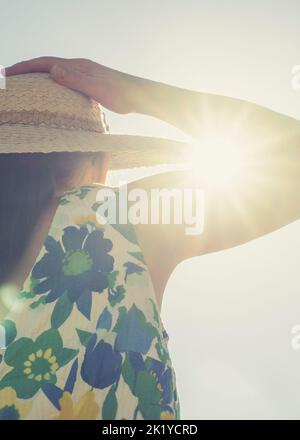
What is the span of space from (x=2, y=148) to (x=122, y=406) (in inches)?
51.8

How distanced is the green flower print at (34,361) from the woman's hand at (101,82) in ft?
4.63

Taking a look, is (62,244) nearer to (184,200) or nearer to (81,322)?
(81,322)

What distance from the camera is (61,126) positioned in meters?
2.73

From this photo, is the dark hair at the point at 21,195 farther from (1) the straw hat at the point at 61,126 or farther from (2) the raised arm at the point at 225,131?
(2) the raised arm at the point at 225,131

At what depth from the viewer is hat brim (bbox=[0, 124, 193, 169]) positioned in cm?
244

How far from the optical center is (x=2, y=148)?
2406mm

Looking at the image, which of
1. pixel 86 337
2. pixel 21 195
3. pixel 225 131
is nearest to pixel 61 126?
pixel 21 195

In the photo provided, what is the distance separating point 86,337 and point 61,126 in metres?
1.27

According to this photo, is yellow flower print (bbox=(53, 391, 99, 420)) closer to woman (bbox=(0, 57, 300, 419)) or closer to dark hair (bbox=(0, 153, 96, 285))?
woman (bbox=(0, 57, 300, 419))

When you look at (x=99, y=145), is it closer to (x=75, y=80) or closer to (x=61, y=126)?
(x=61, y=126)

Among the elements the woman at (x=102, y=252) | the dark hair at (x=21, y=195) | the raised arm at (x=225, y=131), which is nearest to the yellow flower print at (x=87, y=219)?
the woman at (x=102, y=252)

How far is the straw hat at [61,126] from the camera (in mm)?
2510

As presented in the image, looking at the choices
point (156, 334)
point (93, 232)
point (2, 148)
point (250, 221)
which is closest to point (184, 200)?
point (250, 221)

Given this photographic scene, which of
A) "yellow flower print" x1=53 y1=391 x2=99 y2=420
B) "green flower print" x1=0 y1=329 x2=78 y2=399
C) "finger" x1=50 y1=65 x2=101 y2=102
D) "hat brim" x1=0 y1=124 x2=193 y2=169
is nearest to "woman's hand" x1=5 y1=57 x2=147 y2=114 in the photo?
"finger" x1=50 y1=65 x2=101 y2=102
